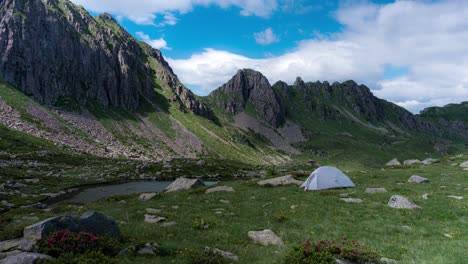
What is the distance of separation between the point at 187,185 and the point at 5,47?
17572cm

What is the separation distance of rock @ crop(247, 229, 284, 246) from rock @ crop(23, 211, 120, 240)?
26.9ft

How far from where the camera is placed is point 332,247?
1491 cm

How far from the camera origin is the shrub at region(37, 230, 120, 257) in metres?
13.1

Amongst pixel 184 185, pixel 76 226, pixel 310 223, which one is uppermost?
pixel 76 226

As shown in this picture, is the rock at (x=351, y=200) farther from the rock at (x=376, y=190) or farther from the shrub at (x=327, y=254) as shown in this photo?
the shrub at (x=327, y=254)

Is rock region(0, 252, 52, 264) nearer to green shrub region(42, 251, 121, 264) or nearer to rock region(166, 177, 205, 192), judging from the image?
green shrub region(42, 251, 121, 264)

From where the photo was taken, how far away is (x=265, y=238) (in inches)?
Result: 765

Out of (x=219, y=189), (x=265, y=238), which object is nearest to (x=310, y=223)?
(x=265, y=238)

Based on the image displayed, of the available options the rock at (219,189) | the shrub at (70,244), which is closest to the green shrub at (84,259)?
the shrub at (70,244)

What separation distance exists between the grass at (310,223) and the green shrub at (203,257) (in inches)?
14.6

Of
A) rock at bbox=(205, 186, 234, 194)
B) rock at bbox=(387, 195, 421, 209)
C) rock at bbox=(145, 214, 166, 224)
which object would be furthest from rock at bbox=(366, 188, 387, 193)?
rock at bbox=(145, 214, 166, 224)

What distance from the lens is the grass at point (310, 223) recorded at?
54.6ft

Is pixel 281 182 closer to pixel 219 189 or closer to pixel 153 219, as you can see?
pixel 219 189

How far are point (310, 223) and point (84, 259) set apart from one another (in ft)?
53.8
